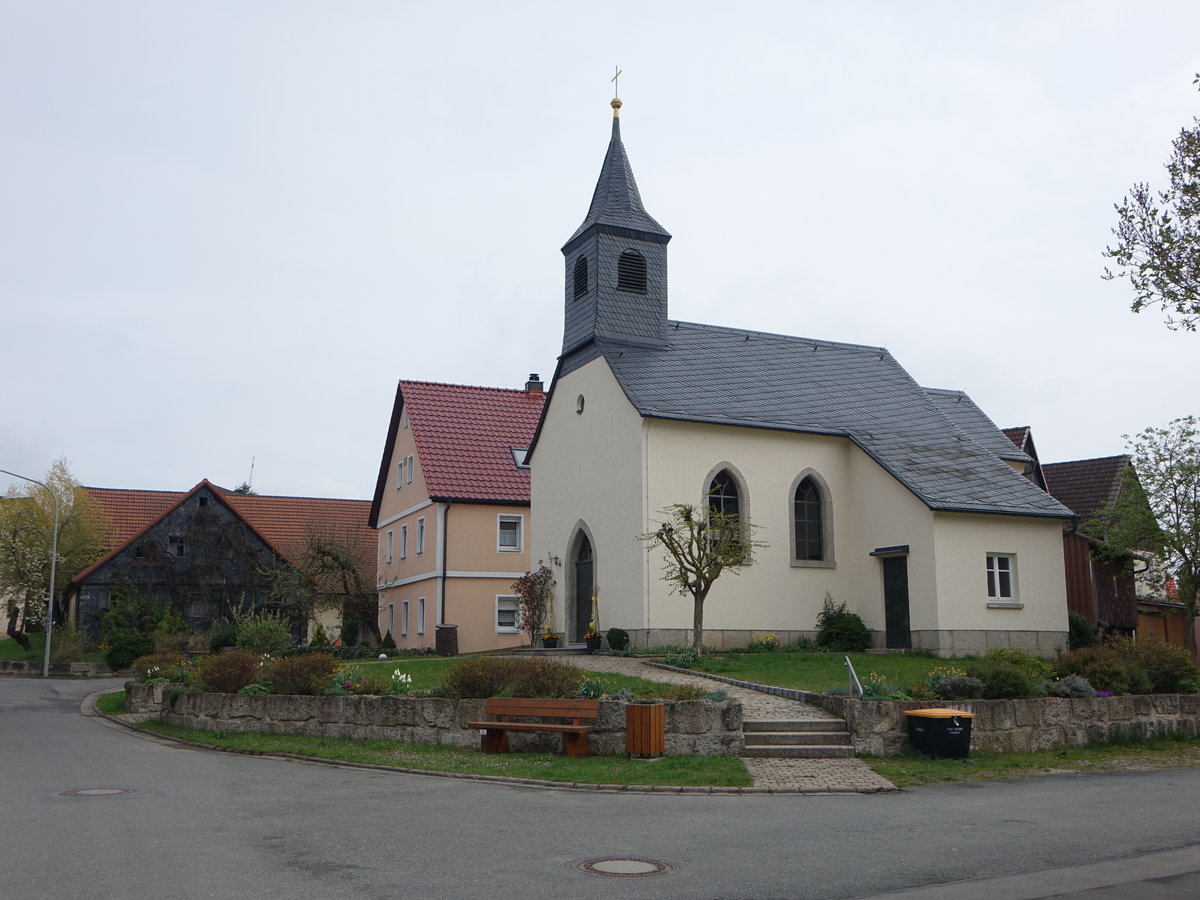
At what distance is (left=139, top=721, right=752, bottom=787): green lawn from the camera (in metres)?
12.9

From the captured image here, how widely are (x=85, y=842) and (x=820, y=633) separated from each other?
785 inches

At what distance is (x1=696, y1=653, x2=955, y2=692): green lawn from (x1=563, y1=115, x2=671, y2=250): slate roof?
11865mm

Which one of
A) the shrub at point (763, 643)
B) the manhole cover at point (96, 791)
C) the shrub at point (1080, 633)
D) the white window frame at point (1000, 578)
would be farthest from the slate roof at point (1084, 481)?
the manhole cover at point (96, 791)

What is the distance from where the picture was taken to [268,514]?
47.0m

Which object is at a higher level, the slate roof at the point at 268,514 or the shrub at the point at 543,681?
the slate roof at the point at 268,514

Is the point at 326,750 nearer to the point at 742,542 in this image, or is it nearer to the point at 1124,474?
the point at 742,542

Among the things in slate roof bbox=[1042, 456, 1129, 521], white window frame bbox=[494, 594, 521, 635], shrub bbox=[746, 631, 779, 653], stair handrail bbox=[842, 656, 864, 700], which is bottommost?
stair handrail bbox=[842, 656, 864, 700]

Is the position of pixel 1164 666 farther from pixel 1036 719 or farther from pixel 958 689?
pixel 958 689

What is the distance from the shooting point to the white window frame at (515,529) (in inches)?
1415

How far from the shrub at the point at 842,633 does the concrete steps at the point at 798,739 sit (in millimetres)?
10653

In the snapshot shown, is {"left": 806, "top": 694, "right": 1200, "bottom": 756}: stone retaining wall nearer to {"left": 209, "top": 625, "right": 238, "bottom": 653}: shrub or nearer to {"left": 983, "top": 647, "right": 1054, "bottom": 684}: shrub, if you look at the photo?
{"left": 983, "top": 647, "right": 1054, "bottom": 684}: shrub

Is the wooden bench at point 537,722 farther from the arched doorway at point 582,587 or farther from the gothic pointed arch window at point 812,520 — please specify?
the gothic pointed arch window at point 812,520

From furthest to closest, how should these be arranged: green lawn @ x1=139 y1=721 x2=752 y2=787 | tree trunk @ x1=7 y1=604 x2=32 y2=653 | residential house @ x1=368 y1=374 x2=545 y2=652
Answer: tree trunk @ x1=7 y1=604 x2=32 y2=653, residential house @ x1=368 y1=374 x2=545 y2=652, green lawn @ x1=139 y1=721 x2=752 y2=787

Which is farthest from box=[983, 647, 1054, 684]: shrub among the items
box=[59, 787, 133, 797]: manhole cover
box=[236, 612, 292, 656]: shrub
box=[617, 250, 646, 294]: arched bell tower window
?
box=[236, 612, 292, 656]: shrub
